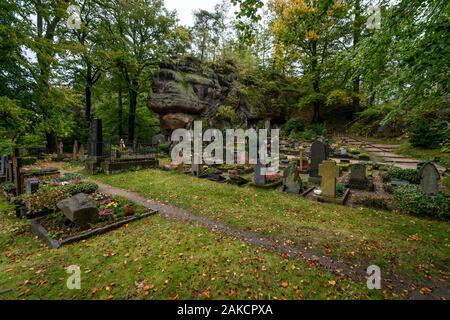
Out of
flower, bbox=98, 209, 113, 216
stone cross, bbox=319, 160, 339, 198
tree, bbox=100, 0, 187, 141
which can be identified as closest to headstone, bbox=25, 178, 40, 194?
flower, bbox=98, 209, 113, 216

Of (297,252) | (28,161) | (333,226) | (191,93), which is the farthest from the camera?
(191,93)

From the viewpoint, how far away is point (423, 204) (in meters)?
6.20

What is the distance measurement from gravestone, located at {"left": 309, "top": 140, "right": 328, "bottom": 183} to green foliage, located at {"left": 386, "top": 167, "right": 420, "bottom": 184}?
3.08 m

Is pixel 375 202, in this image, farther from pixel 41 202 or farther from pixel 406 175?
pixel 41 202

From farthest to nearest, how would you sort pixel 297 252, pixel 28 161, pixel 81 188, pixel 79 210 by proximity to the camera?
pixel 28 161 → pixel 81 188 → pixel 79 210 → pixel 297 252

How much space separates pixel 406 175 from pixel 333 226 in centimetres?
677

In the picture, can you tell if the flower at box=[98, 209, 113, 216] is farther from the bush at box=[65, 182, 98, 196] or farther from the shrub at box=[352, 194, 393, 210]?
the shrub at box=[352, 194, 393, 210]

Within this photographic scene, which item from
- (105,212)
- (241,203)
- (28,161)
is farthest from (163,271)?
(28,161)

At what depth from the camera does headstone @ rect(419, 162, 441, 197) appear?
22.7 ft

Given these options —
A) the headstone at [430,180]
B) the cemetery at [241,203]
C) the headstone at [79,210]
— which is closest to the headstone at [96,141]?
the cemetery at [241,203]

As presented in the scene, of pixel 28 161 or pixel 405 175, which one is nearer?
pixel 405 175

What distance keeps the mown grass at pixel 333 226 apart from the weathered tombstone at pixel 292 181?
0.50m

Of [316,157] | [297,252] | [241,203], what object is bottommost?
[297,252]
